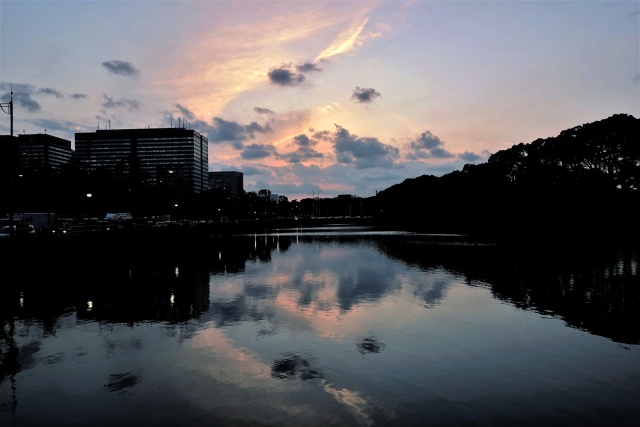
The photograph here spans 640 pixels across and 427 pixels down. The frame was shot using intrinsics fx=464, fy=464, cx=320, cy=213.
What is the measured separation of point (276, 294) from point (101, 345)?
11.8 metres

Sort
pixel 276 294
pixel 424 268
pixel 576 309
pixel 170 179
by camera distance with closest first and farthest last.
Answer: pixel 576 309
pixel 276 294
pixel 424 268
pixel 170 179

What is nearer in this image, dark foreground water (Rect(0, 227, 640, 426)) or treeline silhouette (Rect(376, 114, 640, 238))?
dark foreground water (Rect(0, 227, 640, 426))

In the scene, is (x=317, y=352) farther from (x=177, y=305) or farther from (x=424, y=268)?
(x=424, y=268)

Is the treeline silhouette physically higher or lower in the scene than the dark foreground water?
higher

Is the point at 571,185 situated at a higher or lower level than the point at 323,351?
higher

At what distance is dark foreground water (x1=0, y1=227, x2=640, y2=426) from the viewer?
11.1m

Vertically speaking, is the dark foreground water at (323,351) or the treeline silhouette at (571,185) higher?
the treeline silhouette at (571,185)

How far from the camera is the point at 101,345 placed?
16.6 metres

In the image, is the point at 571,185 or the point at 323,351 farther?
the point at 571,185

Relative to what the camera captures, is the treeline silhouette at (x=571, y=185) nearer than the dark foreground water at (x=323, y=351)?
No

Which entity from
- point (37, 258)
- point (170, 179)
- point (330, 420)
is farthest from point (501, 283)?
point (170, 179)

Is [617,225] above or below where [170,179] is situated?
below

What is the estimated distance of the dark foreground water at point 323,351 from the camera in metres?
11.1

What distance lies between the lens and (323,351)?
15789 millimetres
